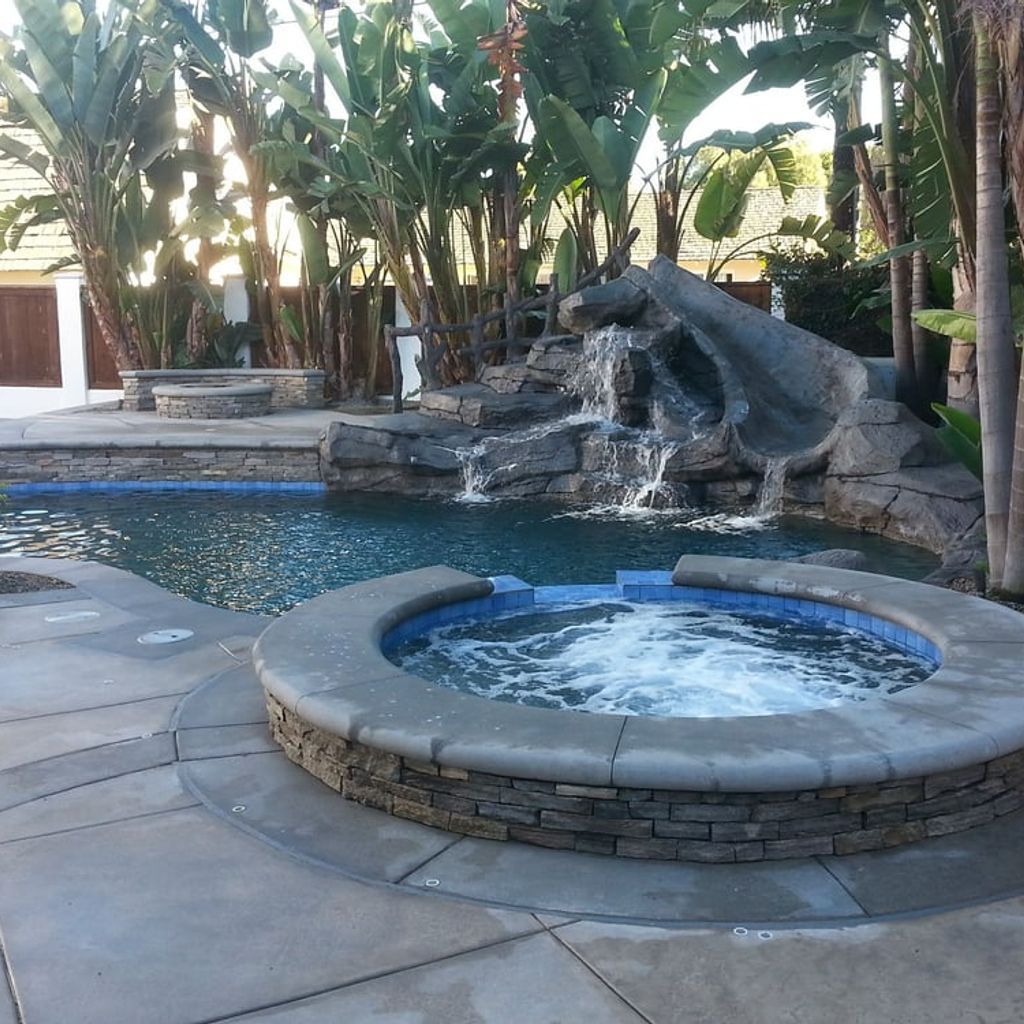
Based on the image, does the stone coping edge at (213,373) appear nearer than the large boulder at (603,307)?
No

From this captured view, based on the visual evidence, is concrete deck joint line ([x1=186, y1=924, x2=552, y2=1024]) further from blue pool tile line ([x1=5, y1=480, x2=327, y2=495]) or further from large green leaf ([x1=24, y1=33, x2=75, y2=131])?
large green leaf ([x1=24, y1=33, x2=75, y2=131])

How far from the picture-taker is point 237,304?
786 inches

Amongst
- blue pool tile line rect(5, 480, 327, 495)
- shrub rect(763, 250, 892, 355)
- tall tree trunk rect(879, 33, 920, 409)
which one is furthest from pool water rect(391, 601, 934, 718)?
shrub rect(763, 250, 892, 355)

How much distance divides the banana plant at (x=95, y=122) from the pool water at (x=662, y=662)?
41.4 feet

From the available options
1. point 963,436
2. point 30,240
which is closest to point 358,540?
point 963,436

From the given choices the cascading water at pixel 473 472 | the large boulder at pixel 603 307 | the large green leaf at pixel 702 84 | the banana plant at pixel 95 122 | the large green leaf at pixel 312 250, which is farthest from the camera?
the large green leaf at pixel 312 250

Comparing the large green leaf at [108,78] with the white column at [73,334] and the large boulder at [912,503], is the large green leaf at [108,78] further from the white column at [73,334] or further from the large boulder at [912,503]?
the large boulder at [912,503]

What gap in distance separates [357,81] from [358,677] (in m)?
12.3

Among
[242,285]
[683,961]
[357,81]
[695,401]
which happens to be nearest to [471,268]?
[242,285]

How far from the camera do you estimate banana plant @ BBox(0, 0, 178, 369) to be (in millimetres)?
16016

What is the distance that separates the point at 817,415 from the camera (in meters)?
12.9

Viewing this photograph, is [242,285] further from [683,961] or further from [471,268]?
[683,961]

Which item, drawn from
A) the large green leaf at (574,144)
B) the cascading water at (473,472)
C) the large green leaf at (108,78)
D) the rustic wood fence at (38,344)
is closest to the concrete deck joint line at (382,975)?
the cascading water at (473,472)

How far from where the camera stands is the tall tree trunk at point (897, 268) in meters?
12.7
